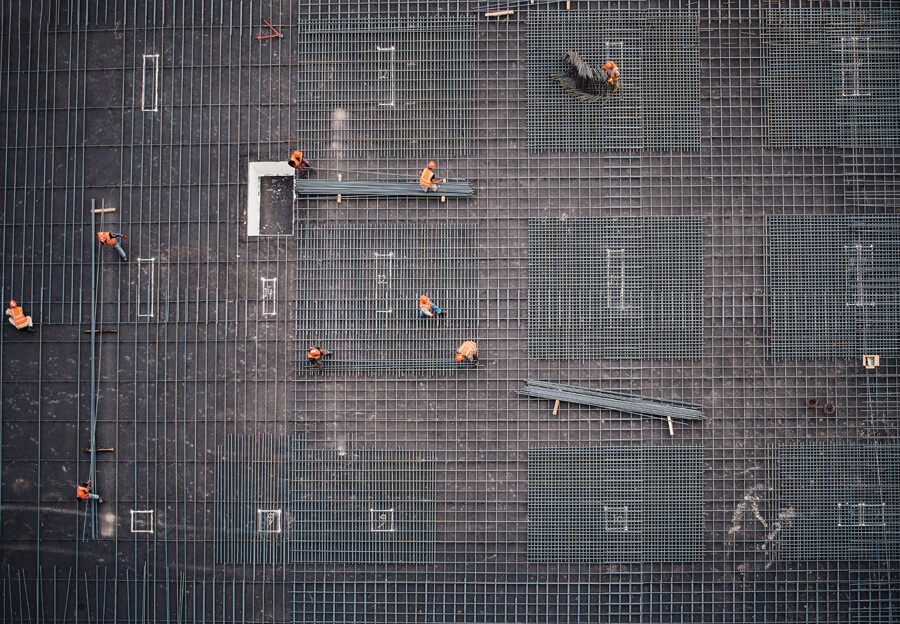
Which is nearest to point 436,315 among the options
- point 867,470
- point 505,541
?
point 505,541

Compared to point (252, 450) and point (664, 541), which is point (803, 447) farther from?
A: point (252, 450)

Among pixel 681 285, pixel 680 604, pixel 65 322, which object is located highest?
pixel 681 285

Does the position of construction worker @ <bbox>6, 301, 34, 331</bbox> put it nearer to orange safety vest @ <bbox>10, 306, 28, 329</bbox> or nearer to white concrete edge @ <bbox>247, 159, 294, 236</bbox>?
orange safety vest @ <bbox>10, 306, 28, 329</bbox>

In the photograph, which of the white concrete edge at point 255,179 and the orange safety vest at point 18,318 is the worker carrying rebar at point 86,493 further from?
the white concrete edge at point 255,179

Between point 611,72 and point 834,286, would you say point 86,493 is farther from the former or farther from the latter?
point 834,286

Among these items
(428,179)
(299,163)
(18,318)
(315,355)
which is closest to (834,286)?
(428,179)

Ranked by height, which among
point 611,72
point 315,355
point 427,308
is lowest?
point 315,355
